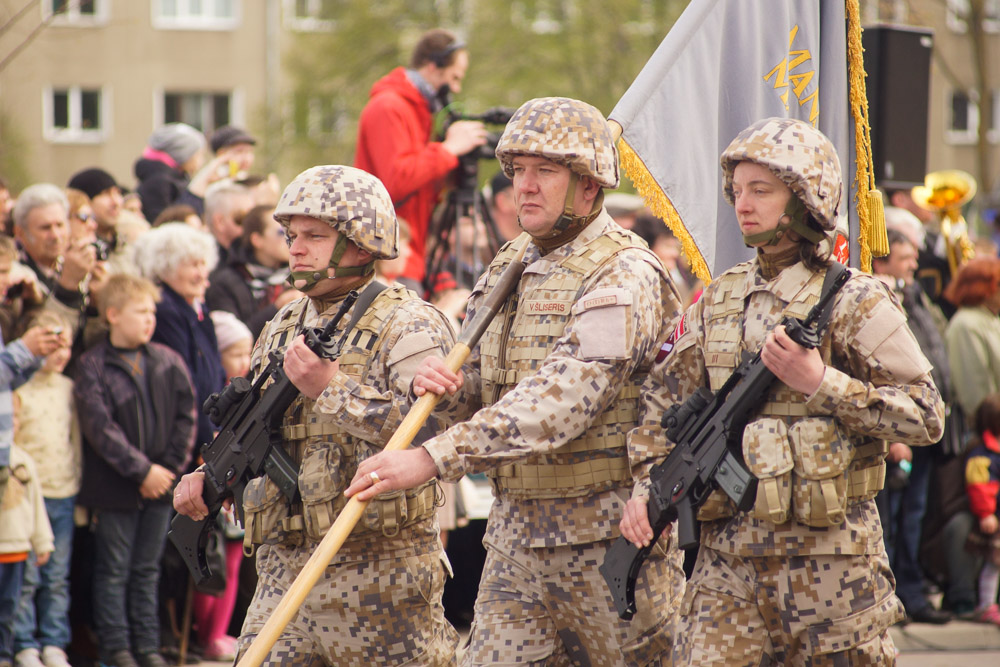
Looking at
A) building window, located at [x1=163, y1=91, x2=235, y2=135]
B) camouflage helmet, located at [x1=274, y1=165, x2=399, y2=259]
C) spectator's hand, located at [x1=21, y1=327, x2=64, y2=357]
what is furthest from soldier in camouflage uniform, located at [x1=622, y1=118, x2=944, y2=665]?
building window, located at [x1=163, y1=91, x2=235, y2=135]

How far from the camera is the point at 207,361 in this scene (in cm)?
718

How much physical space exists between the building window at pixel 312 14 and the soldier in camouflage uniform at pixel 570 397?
25.7m

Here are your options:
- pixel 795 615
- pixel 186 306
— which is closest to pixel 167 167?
pixel 186 306

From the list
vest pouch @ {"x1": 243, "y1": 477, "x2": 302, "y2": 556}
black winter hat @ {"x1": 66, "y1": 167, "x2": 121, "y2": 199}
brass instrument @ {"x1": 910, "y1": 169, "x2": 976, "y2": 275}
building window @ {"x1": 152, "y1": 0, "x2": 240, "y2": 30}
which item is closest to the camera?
vest pouch @ {"x1": 243, "y1": 477, "x2": 302, "y2": 556}

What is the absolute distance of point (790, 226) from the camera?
13.3 feet

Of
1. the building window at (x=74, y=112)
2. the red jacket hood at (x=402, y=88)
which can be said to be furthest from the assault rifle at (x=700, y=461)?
the building window at (x=74, y=112)

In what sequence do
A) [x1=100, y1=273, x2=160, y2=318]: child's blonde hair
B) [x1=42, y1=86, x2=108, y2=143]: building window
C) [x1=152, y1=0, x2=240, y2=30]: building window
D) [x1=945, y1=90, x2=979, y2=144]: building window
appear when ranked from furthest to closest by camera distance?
[x1=945, y1=90, x2=979, y2=144]: building window
[x1=152, y1=0, x2=240, y2=30]: building window
[x1=42, y1=86, x2=108, y2=143]: building window
[x1=100, y1=273, x2=160, y2=318]: child's blonde hair

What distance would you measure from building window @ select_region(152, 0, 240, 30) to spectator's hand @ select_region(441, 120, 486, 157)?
26.2 metres

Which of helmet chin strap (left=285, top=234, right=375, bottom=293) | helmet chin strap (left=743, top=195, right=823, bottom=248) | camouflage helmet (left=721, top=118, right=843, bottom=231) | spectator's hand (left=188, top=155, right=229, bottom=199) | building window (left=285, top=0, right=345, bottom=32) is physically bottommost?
helmet chin strap (left=285, top=234, right=375, bottom=293)

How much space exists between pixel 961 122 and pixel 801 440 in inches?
1386

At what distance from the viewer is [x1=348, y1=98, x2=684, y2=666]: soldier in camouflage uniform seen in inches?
163

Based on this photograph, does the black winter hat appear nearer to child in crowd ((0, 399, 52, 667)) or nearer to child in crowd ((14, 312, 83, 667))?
child in crowd ((14, 312, 83, 667))

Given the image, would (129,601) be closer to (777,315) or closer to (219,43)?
(777,315)

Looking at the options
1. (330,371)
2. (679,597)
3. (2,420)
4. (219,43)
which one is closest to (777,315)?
(679,597)
